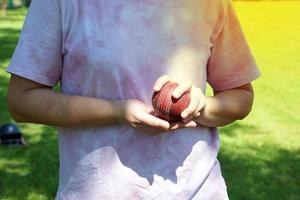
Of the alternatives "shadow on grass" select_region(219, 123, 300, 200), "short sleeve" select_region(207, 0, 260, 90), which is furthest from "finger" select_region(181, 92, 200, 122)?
"shadow on grass" select_region(219, 123, 300, 200)

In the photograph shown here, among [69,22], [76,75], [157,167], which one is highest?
[69,22]

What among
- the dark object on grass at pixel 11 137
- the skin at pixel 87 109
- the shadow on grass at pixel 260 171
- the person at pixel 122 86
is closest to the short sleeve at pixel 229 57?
the person at pixel 122 86

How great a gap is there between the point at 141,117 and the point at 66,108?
0.20 m

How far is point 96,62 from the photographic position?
1557 millimetres

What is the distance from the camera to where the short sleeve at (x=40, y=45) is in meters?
1.55

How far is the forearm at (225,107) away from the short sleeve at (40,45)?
40 centimetres

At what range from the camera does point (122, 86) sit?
159 cm

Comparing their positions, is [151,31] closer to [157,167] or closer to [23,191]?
[157,167]

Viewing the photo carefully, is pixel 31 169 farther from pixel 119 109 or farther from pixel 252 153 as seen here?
pixel 119 109

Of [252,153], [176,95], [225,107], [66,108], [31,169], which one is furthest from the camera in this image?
[252,153]

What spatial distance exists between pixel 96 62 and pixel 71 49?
0.07 m

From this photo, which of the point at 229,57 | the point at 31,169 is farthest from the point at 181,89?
the point at 31,169

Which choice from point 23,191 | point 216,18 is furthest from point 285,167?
point 216,18

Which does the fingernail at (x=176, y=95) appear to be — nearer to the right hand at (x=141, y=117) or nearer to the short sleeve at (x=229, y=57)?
the right hand at (x=141, y=117)
